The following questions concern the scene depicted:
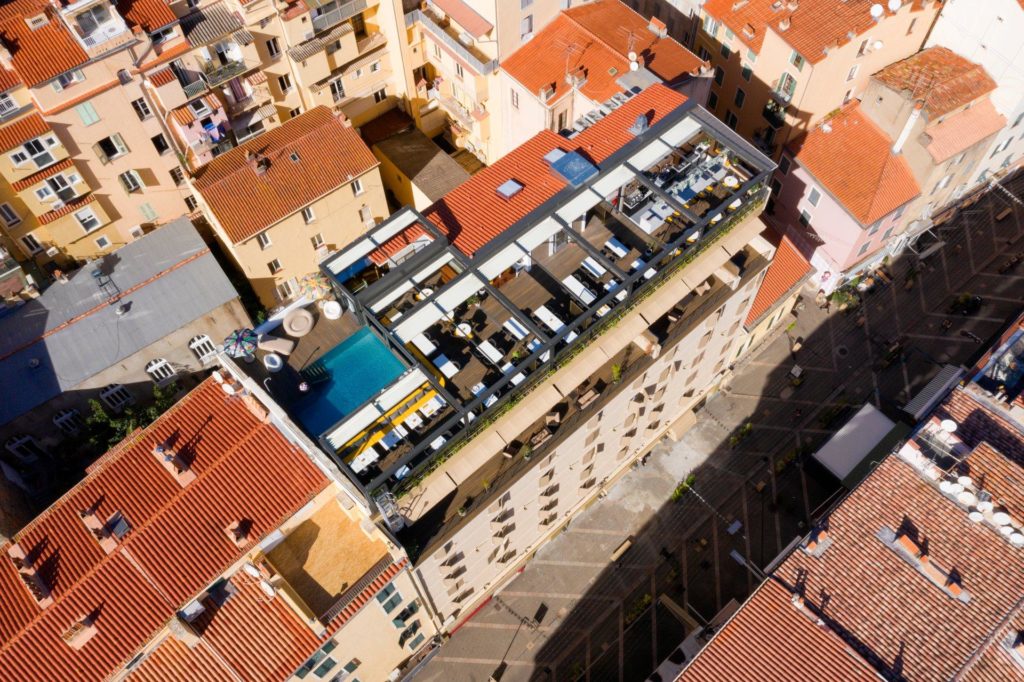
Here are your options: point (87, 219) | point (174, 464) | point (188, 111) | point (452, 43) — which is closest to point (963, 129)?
point (452, 43)

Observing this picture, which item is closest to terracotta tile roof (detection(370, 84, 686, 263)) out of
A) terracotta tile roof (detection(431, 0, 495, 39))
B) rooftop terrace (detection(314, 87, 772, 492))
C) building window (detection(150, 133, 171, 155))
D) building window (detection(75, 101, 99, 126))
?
rooftop terrace (detection(314, 87, 772, 492))

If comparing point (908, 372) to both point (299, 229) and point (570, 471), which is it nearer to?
point (570, 471)

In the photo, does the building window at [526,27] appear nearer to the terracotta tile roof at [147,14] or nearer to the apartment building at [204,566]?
the terracotta tile roof at [147,14]

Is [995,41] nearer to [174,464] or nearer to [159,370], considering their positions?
[174,464]

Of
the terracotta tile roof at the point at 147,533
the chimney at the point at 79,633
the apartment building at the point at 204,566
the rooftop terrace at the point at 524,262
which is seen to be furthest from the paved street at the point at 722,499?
the chimney at the point at 79,633

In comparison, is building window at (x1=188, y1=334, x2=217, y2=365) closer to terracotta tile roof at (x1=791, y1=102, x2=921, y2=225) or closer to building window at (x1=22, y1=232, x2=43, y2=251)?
building window at (x1=22, y1=232, x2=43, y2=251)

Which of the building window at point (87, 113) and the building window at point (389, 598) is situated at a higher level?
the building window at point (87, 113)
